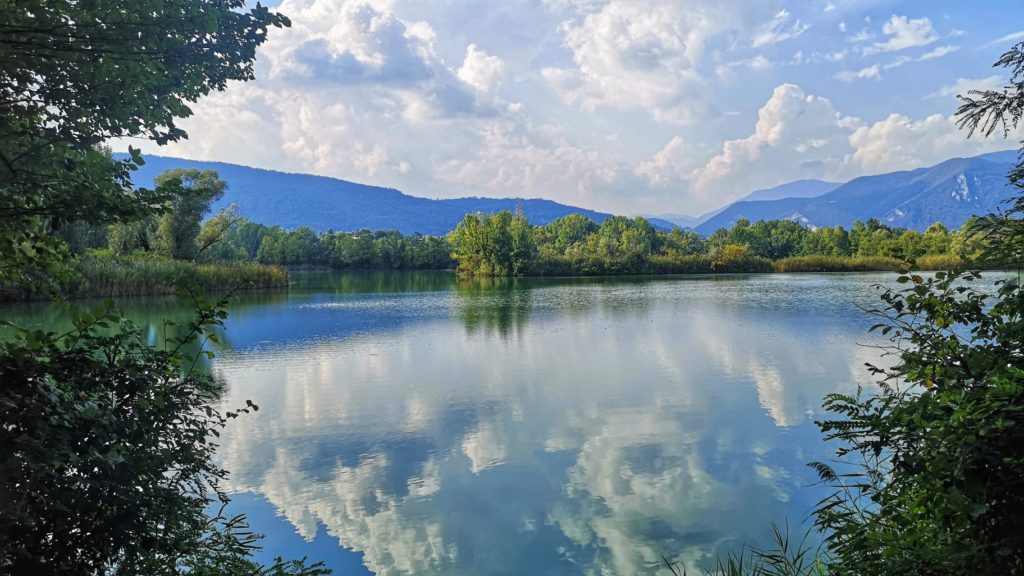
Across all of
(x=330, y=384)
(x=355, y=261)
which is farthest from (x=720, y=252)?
(x=330, y=384)

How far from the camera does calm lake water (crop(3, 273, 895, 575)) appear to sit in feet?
19.3

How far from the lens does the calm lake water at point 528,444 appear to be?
589 centimetres

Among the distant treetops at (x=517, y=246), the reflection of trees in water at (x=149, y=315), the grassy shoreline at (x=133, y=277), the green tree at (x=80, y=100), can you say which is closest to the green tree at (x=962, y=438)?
the green tree at (x=80, y=100)

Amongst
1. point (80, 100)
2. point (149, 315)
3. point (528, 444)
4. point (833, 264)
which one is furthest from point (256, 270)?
point (833, 264)

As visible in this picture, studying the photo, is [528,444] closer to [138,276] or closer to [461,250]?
[138,276]

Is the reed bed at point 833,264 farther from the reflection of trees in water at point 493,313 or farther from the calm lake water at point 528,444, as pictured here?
the calm lake water at point 528,444

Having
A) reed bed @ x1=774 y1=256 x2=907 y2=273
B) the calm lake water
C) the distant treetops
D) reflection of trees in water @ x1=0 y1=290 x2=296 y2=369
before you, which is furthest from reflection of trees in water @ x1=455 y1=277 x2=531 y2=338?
reed bed @ x1=774 y1=256 x2=907 y2=273

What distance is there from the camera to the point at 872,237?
276 feet

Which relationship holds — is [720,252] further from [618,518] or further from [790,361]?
[618,518]

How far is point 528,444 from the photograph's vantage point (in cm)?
874

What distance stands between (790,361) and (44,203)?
15100mm

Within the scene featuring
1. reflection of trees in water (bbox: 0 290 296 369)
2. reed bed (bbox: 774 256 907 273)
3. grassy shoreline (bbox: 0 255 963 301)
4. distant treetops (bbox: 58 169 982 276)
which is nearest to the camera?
reflection of trees in water (bbox: 0 290 296 369)

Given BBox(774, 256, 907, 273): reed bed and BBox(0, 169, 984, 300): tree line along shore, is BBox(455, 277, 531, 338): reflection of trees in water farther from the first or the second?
BBox(774, 256, 907, 273): reed bed

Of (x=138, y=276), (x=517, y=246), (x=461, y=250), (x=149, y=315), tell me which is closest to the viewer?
(x=149, y=315)
